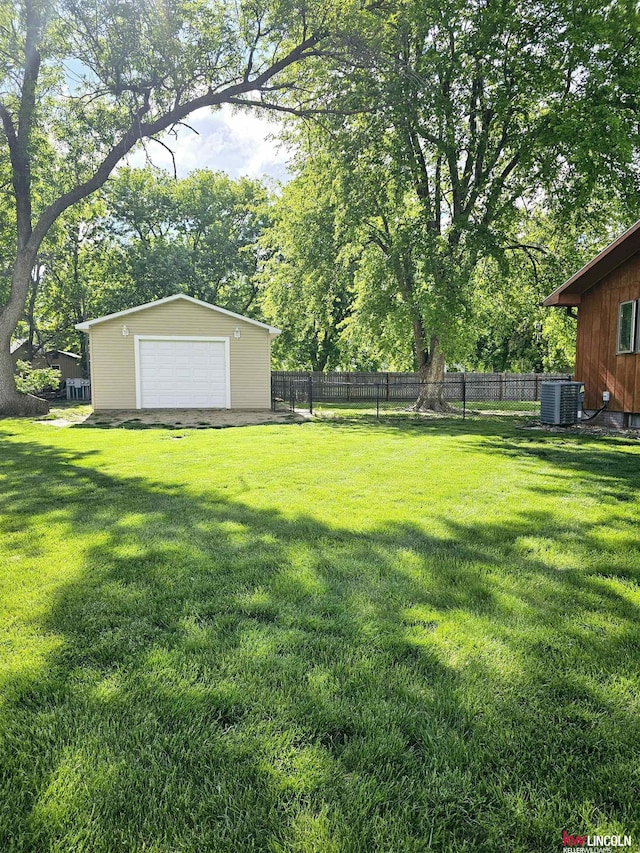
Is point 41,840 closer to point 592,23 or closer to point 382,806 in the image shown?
point 382,806

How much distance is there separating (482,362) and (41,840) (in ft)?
120

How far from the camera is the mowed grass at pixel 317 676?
1271 millimetres

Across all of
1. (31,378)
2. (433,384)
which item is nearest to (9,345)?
(31,378)

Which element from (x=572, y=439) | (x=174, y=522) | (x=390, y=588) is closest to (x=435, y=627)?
(x=390, y=588)

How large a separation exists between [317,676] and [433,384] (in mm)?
14716

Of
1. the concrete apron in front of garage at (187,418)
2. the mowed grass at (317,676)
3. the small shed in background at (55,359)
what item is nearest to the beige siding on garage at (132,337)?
the concrete apron in front of garage at (187,418)

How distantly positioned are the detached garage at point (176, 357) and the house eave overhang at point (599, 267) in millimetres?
8273

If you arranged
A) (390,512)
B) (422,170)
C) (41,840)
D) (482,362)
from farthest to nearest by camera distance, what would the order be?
(482,362)
(422,170)
(390,512)
(41,840)

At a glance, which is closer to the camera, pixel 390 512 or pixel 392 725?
pixel 392 725

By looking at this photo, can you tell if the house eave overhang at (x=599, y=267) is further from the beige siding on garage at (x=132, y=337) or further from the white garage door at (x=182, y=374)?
the white garage door at (x=182, y=374)

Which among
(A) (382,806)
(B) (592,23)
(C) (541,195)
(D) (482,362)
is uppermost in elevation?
(B) (592,23)

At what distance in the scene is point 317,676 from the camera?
1812 millimetres

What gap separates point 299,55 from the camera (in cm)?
1192

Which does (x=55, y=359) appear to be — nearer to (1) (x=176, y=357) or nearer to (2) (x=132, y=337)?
(2) (x=132, y=337)
